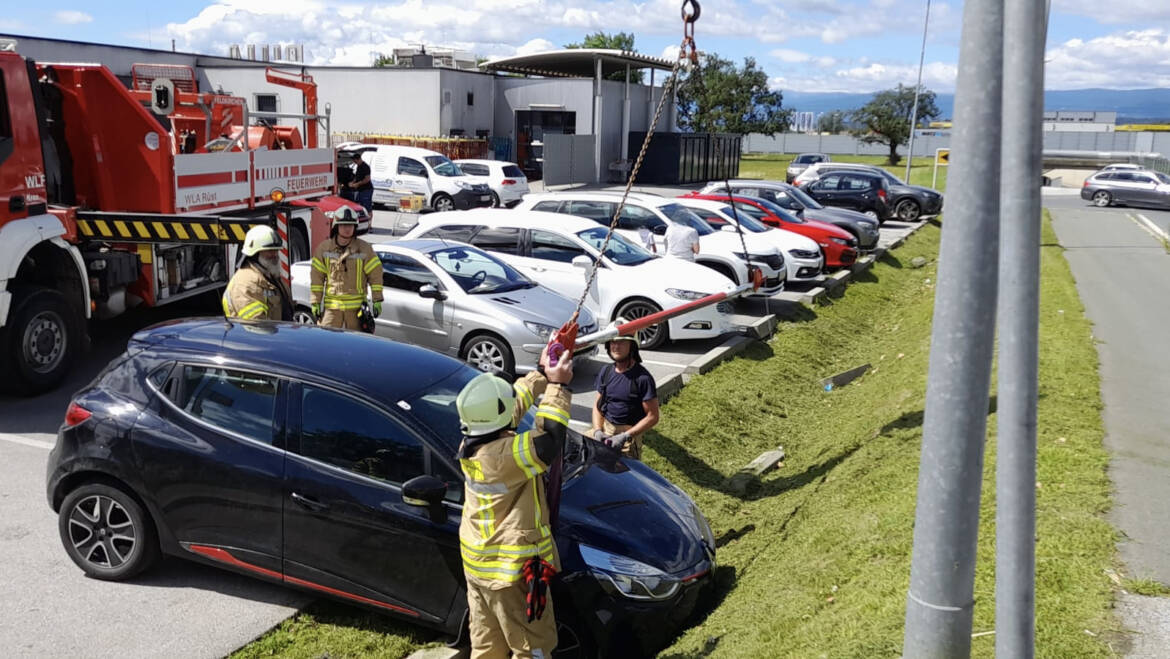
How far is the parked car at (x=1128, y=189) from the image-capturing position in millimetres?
36562

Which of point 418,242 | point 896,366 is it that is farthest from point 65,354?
point 896,366

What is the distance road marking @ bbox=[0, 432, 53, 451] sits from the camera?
7961 mm

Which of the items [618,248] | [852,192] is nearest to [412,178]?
[852,192]

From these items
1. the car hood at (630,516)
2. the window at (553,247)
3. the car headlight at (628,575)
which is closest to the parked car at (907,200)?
the window at (553,247)

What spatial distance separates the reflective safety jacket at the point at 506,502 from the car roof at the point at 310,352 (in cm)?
109

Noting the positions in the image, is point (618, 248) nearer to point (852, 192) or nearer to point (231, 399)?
point (231, 399)

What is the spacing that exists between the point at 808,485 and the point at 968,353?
16.3 ft

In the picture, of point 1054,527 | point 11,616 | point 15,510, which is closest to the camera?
point 11,616

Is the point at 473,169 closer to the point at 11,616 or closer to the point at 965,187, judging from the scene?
the point at 11,616

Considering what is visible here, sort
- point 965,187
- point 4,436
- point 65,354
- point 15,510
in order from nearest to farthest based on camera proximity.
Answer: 1. point 965,187
2. point 15,510
3. point 4,436
4. point 65,354

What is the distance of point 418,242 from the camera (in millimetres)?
11195

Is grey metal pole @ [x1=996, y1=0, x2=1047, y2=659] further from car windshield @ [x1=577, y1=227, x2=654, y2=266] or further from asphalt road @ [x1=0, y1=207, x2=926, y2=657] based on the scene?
car windshield @ [x1=577, y1=227, x2=654, y2=266]

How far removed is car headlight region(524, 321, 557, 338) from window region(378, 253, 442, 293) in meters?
1.12

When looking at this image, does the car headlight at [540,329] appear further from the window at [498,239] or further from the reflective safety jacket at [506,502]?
the reflective safety jacket at [506,502]
